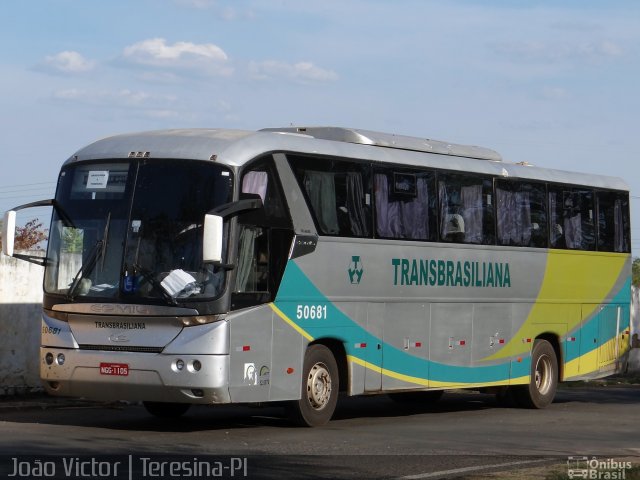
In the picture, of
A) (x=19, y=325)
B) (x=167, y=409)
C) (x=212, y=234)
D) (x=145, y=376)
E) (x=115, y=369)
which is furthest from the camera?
(x=19, y=325)

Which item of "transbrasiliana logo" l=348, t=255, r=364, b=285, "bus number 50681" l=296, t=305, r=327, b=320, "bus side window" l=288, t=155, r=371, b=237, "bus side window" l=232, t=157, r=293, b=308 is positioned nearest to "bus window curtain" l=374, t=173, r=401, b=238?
"bus side window" l=288, t=155, r=371, b=237

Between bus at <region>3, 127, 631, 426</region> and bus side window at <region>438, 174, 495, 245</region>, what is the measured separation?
0.04 metres

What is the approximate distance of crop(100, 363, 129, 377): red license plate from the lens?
1535 centimetres

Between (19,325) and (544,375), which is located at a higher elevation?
(19,325)

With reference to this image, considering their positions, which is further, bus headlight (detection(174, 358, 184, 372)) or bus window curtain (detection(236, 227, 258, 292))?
bus window curtain (detection(236, 227, 258, 292))

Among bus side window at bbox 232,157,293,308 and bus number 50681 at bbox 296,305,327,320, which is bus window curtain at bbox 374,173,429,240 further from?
bus side window at bbox 232,157,293,308

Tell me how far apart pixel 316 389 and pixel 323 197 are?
252 centimetres

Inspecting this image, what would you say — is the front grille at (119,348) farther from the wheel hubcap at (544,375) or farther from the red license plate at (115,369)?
the wheel hubcap at (544,375)

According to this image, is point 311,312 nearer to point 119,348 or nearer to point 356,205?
point 356,205

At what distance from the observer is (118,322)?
50.8ft

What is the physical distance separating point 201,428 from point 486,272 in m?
5.92

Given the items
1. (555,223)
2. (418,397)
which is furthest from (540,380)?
(555,223)

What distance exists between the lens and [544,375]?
22031 mm

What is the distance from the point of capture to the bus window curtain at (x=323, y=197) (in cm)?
1697
